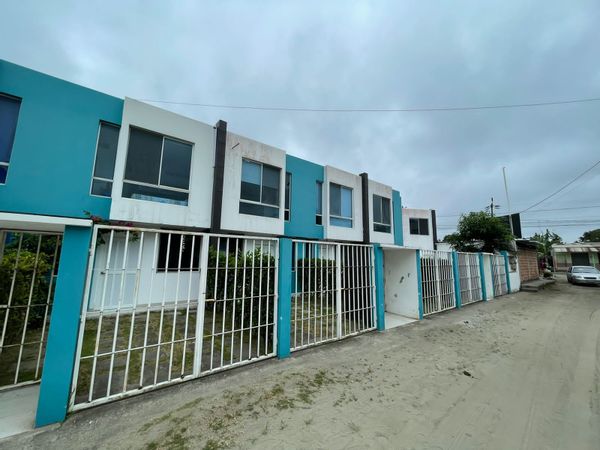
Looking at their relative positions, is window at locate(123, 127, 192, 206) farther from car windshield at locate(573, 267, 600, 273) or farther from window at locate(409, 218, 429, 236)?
car windshield at locate(573, 267, 600, 273)

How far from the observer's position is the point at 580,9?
20.3 ft

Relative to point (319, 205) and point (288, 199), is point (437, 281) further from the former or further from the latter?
point (288, 199)

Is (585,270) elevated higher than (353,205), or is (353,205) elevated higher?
(353,205)

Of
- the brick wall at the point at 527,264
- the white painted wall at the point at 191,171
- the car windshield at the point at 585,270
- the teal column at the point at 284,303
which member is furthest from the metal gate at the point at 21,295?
the car windshield at the point at 585,270

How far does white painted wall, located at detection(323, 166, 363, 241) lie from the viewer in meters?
11.8

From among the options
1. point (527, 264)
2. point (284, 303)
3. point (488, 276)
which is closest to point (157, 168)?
point (284, 303)

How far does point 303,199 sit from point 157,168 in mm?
6049

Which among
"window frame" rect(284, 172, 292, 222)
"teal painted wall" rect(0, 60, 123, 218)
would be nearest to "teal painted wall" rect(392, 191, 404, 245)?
"window frame" rect(284, 172, 292, 222)

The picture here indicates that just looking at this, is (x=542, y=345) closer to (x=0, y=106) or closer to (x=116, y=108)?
(x=116, y=108)

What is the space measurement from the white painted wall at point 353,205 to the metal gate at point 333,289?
5880mm

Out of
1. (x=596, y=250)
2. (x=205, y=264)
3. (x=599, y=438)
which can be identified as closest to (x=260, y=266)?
(x=205, y=264)

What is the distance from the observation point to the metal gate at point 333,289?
15.5 ft

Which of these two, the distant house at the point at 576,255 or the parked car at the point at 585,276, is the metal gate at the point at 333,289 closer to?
the parked car at the point at 585,276

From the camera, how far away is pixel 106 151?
7.15 meters
